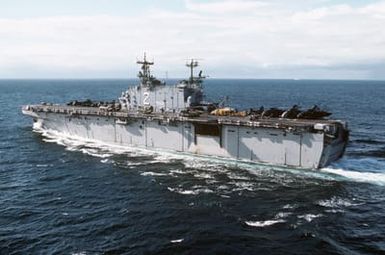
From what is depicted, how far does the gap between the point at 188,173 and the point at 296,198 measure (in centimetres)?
1162

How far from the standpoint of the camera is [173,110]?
54.8 metres

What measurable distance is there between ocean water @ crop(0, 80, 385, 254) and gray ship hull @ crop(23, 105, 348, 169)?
3.74 ft

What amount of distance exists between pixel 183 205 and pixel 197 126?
51.9 feet

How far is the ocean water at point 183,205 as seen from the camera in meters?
26.8

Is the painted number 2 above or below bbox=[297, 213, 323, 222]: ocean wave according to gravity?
above

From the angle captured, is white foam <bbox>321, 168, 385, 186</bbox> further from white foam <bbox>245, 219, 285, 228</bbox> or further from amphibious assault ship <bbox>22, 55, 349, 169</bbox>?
white foam <bbox>245, 219, 285, 228</bbox>

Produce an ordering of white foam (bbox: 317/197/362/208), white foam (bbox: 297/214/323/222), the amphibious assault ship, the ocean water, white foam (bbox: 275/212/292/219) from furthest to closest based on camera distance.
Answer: the amphibious assault ship < white foam (bbox: 317/197/362/208) < white foam (bbox: 275/212/292/219) < white foam (bbox: 297/214/323/222) < the ocean water

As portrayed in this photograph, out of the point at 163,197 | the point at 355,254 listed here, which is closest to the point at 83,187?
the point at 163,197

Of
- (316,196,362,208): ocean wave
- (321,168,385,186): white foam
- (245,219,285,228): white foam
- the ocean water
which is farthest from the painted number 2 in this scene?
(245,219,285,228): white foam

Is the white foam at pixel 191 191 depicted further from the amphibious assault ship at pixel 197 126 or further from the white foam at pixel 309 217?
the amphibious assault ship at pixel 197 126

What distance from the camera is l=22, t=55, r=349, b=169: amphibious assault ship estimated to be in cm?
4200

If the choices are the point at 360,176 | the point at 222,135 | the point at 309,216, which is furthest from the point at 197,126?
the point at 309,216

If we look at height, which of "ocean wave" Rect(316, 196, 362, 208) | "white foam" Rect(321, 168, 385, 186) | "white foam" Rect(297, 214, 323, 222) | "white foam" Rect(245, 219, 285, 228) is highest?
"white foam" Rect(321, 168, 385, 186)

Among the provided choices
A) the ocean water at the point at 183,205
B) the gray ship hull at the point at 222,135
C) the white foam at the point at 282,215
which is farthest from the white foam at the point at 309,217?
the gray ship hull at the point at 222,135
